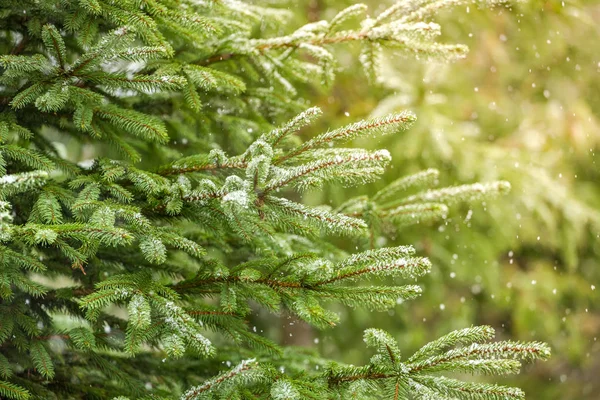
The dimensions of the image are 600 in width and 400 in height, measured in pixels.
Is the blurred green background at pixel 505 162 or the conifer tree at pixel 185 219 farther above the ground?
the conifer tree at pixel 185 219

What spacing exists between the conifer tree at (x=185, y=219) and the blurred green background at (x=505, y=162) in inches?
95.4

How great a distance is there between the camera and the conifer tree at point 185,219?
1830 millimetres

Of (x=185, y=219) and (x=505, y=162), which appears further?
(x=505, y=162)

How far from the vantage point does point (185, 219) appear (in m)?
2.27

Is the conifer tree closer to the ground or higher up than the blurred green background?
higher up

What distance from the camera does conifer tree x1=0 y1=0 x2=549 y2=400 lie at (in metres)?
1.83

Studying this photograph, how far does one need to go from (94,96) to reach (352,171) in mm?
1059

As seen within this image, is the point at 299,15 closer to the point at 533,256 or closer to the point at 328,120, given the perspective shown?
the point at 328,120

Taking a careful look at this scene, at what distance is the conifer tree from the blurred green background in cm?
242

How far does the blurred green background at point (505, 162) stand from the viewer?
5.52 metres

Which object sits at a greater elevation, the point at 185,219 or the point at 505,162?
the point at 185,219

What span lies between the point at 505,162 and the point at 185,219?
4383 mm

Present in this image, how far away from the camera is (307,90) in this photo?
5637 millimetres

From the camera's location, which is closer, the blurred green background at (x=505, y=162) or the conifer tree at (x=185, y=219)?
the conifer tree at (x=185, y=219)
